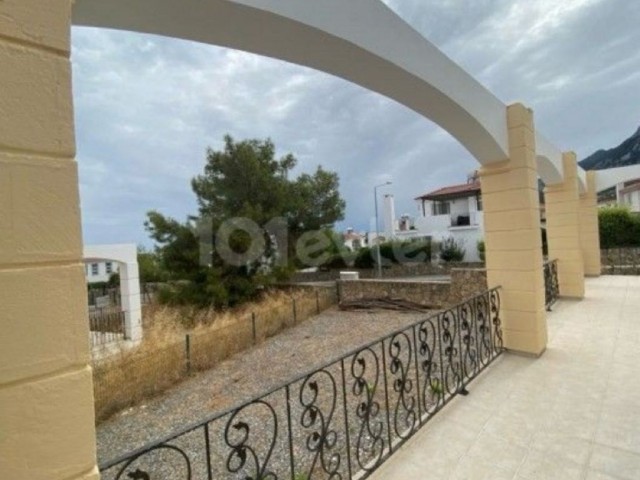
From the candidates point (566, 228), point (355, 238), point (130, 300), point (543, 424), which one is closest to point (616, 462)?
point (543, 424)

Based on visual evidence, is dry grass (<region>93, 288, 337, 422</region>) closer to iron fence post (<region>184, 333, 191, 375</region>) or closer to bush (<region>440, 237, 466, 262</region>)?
iron fence post (<region>184, 333, 191, 375</region>)

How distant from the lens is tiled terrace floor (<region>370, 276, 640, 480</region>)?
7.03 feet

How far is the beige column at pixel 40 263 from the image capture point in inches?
31.1

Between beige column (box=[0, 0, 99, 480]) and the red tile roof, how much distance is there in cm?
2739

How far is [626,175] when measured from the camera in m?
10.8

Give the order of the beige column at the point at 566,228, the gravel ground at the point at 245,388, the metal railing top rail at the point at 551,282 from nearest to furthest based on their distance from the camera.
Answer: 1. the gravel ground at the point at 245,388
2. the metal railing top rail at the point at 551,282
3. the beige column at the point at 566,228

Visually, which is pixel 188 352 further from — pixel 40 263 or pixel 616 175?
pixel 616 175

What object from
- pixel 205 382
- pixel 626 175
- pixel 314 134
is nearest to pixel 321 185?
pixel 314 134

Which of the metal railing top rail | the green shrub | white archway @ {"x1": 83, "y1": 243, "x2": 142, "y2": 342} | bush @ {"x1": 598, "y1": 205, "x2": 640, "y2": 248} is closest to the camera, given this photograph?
the metal railing top rail

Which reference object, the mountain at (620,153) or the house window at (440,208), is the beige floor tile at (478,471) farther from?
the mountain at (620,153)

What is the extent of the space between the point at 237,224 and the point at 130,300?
14.8ft

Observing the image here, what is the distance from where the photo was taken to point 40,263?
0.84 metres

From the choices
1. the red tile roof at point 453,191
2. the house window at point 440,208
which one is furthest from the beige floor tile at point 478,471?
the house window at point 440,208

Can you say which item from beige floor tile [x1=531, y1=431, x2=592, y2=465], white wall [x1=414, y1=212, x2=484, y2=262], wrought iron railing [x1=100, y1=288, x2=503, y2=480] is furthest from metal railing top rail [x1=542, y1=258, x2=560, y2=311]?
white wall [x1=414, y1=212, x2=484, y2=262]
